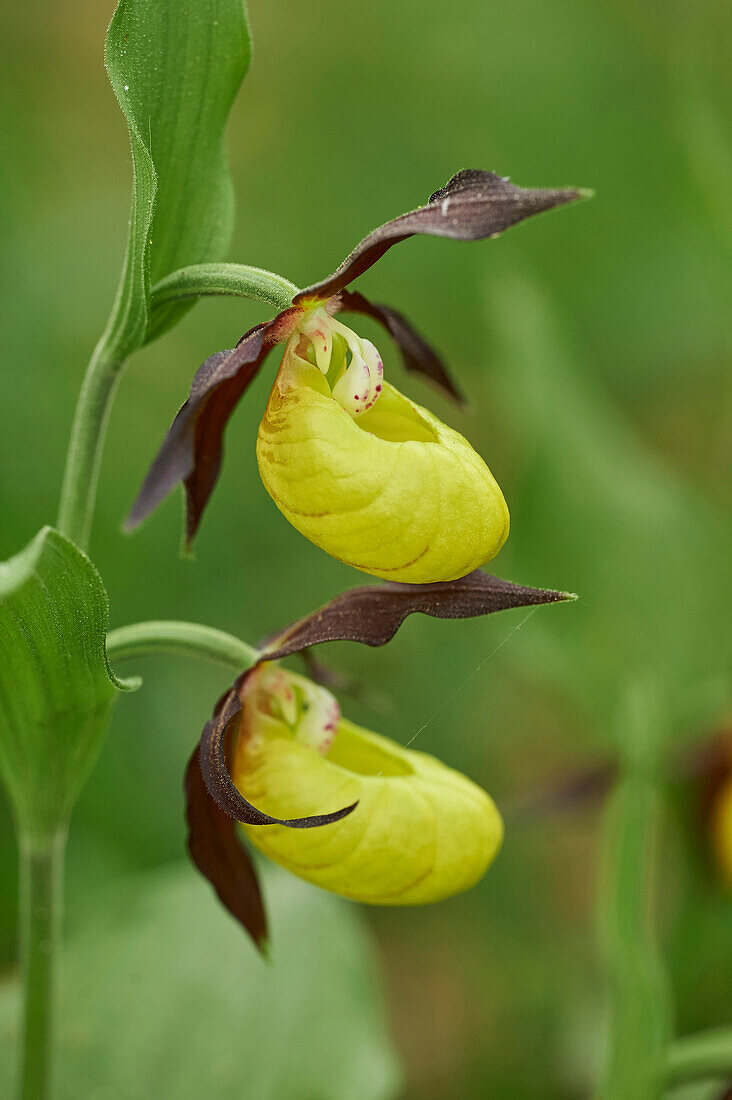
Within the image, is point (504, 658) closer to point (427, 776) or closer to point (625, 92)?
point (427, 776)

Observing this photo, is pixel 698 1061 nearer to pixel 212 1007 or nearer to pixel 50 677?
pixel 212 1007

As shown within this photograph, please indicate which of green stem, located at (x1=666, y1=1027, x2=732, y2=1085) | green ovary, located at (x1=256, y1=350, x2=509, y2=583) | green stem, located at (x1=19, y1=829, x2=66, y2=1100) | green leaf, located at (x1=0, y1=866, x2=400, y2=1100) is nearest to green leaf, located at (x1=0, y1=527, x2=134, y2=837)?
green stem, located at (x1=19, y1=829, x2=66, y2=1100)

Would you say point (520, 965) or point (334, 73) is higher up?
point (334, 73)

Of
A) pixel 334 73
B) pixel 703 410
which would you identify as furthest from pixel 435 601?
pixel 334 73

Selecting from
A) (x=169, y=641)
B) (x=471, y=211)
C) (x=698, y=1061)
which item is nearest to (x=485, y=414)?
(x=698, y=1061)

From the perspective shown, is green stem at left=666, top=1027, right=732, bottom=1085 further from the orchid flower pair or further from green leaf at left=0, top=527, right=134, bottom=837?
green leaf at left=0, top=527, right=134, bottom=837

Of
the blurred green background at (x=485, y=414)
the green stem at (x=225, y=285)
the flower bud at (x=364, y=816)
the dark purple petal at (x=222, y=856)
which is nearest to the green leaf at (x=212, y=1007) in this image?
the blurred green background at (x=485, y=414)
